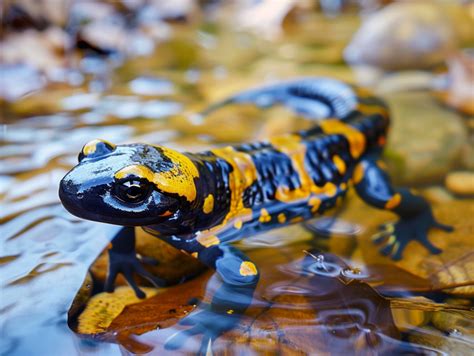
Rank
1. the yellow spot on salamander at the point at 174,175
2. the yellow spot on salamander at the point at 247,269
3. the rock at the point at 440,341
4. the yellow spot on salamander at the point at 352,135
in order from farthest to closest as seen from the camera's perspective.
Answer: the yellow spot on salamander at the point at 352,135 → the yellow spot on salamander at the point at 247,269 → the yellow spot on salamander at the point at 174,175 → the rock at the point at 440,341

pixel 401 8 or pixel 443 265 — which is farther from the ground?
pixel 401 8

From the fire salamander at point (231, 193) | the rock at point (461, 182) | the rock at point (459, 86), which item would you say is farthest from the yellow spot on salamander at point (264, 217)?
the rock at point (459, 86)

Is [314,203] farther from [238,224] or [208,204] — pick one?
[208,204]

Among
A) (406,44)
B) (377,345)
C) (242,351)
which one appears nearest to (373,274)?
(377,345)

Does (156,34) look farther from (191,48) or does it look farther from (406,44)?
(406,44)

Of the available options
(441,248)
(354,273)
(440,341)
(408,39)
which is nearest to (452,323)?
(440,341)

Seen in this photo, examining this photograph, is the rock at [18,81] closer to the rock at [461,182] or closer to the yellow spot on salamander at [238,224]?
the yellow spot on salamander at [238,224]
